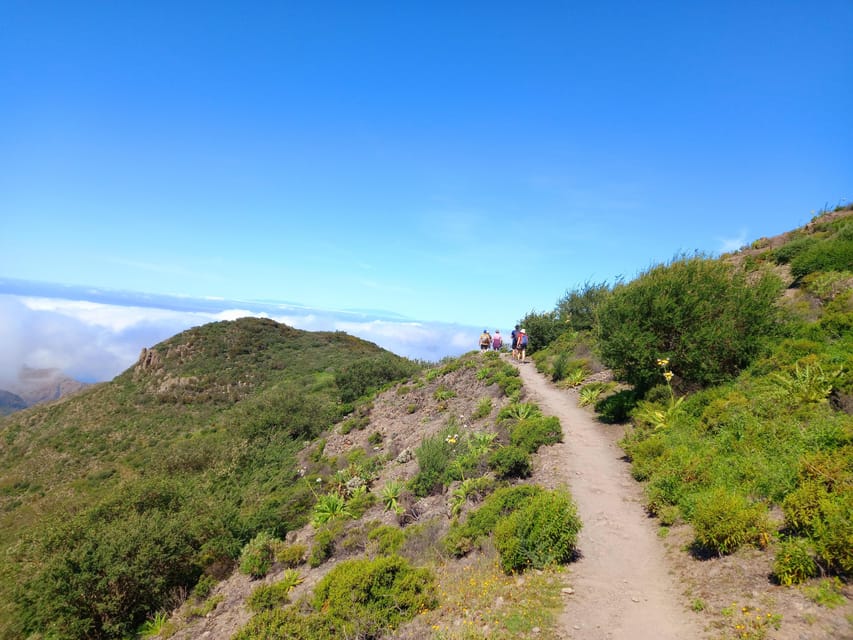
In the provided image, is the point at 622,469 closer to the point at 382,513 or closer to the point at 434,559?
the point at 434,559

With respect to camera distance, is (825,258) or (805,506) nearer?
(805,506)

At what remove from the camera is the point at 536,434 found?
13156 mm

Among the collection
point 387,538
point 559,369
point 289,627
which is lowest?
point 387,538

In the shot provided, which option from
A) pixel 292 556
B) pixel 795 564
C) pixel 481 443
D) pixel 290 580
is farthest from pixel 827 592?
pixel 292 556

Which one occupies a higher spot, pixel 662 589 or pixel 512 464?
pixel 512 464

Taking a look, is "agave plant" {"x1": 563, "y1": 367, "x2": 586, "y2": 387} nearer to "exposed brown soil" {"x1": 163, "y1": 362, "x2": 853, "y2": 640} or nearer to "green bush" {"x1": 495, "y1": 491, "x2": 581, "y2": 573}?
"exposed brown soil" {"x1": 163, "y1": 362, "x2": 853, "y2": 640}

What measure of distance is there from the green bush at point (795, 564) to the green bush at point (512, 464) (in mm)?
6227

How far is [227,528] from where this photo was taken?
52.4 feet

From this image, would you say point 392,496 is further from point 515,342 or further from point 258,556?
point 515,342

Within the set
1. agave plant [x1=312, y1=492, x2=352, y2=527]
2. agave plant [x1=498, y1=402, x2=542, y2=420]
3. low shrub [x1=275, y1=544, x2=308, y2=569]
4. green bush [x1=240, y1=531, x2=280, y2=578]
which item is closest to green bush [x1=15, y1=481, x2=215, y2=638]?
green bush [x1=240, y1=531, x2=280, y2=578]

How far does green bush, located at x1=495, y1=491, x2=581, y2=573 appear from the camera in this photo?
7395 mm

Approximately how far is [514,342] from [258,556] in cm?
2055

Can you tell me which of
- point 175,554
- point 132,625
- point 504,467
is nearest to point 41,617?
point 132,625

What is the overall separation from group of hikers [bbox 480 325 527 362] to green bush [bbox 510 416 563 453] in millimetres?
14047
